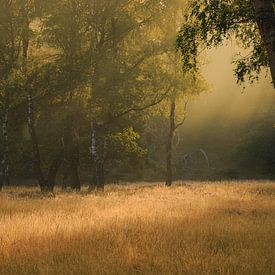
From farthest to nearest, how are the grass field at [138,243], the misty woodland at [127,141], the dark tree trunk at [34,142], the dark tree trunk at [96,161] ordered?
the dark tree trunk at [96,161]
the dark tree trunk at [34,142]
the misty woodland at [127,141]
the grass field at [138,243]

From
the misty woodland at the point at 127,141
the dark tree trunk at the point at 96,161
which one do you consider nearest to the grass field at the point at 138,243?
the misty woodland at the point at 127,141

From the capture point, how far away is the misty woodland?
26.4 feet

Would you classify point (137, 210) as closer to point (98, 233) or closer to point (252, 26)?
point (98, 233)

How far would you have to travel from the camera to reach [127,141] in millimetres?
26500

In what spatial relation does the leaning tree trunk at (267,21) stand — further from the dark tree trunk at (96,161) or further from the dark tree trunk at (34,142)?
the dark tree trunk at (96,161)

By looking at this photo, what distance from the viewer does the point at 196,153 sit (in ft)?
171

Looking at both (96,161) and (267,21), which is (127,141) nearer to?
(96,161)

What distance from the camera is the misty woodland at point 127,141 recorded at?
26.4 feet

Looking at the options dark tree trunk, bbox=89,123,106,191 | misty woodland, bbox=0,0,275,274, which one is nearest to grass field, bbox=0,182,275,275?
misty woodland, bbox=0,0,275,274

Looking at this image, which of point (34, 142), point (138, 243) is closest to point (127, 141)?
point (34, 142)

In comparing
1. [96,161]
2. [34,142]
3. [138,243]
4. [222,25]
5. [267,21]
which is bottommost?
[138,243]

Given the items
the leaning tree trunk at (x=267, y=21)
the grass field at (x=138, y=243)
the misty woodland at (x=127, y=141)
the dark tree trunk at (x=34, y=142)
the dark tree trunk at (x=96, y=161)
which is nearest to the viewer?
the grass field at (x=138, y=243)

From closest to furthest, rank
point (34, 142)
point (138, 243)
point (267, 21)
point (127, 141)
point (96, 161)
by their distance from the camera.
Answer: point (267, 21) < point (138, 243) < point (34, 142) < point (96, 161) < point (127, 141)

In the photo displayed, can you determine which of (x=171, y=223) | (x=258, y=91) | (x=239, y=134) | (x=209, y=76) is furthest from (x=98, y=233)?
(x=209, y=76)
